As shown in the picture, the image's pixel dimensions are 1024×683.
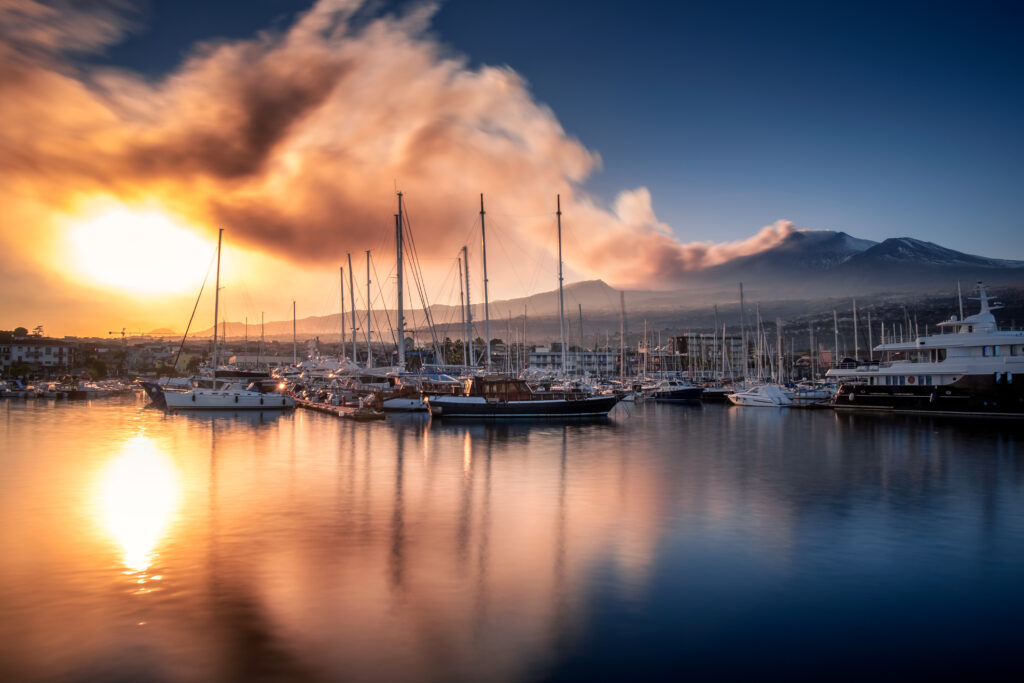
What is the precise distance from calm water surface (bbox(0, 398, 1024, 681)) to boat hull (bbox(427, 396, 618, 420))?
2226 cm

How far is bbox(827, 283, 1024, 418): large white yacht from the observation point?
52.5m

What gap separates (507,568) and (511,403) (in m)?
39.7

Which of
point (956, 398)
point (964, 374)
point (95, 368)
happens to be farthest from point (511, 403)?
point (95, 368)

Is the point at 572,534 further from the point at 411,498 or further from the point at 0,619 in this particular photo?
the point at 0,619

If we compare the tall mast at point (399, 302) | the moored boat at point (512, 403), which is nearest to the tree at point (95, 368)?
the tall mast at point (399, 302)

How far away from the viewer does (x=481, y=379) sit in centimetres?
5675

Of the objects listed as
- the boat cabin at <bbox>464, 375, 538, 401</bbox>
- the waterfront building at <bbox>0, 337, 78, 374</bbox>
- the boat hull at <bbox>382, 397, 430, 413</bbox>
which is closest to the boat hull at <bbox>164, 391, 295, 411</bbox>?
the boat hull at <bbox>382, 397, 430, 413</bbox>

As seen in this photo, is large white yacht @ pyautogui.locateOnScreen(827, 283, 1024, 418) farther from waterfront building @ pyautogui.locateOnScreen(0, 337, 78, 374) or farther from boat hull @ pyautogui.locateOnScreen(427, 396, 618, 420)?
waterfront building @ pyautogui.locateOnScreen(0, 337, 78, 374)

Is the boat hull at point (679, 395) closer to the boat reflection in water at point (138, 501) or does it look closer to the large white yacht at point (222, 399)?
the large white yacht at point (222, 399)

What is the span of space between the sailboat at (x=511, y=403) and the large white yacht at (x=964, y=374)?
26.4 meters

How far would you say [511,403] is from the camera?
53.9 m

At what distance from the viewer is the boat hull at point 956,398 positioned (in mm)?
52000

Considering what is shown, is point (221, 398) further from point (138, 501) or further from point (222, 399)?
point (138, 501)

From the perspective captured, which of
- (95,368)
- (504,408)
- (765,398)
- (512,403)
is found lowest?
(765,398)
